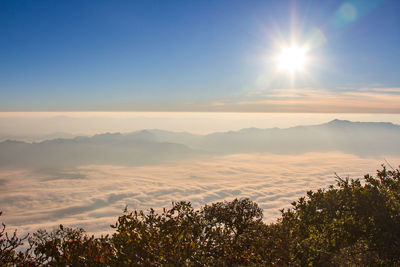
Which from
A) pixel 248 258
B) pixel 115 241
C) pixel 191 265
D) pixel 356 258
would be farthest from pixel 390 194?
pixel 115 241

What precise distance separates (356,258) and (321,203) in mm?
9748

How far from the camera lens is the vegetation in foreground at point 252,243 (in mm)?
14250

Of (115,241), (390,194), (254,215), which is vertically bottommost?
(254,215)

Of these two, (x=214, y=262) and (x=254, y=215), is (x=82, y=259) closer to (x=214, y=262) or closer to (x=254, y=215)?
(x=214, y=262)

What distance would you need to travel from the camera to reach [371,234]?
18.5 meters

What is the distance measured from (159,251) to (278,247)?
7179mm

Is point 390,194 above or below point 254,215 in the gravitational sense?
above

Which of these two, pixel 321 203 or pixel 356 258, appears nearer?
pixel 356 258

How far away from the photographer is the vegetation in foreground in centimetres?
1425

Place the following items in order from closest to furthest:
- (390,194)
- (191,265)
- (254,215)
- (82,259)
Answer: (191,265) → (82,259) → (390,194) → (254,215)

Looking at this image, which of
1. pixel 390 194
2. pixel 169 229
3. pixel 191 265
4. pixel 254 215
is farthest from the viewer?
pixel 254 215

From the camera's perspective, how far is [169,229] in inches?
703

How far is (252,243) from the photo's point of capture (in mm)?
17938

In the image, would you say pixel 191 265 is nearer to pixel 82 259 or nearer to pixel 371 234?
pixel 82 259
